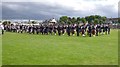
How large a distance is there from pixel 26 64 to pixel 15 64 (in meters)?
0.46

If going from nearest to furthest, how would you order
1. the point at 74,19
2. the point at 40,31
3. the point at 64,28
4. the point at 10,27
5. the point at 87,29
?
1. the point at 87,29
2. the point at 64,28
3. the point at 40,31
4. the point at 10,27
5. the point at 74,19

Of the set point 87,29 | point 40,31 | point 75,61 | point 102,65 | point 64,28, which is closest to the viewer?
point 102,65

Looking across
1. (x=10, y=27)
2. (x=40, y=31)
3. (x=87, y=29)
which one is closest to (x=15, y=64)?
(x=87, y=29)

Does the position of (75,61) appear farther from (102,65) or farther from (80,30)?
(80,30)

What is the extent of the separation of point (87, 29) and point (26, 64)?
25.7 meters

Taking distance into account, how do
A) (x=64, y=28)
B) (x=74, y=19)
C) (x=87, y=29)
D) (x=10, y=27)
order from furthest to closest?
1. (x=74, y=19)
2. (x=10, y=27)
3. (x=64, y=28)
4. (x=87, y=29)

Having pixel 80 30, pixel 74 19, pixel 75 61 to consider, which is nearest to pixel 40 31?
pixel 80 30

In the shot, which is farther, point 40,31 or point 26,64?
point 40,31

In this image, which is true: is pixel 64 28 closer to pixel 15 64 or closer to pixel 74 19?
pixel 15 64

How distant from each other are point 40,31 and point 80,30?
1090cm

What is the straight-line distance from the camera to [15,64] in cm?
1278

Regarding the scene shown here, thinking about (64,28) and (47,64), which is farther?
(64,28)

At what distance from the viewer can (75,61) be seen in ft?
45.2

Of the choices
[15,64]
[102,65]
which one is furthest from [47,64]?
[102,65]
